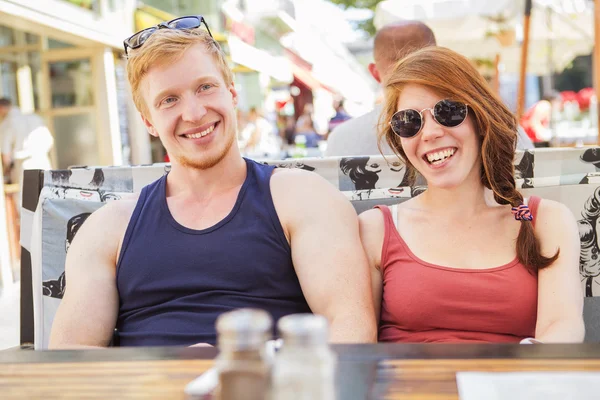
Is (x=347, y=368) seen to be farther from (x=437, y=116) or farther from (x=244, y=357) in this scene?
(x=437, y=116)

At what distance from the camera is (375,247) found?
2326 mm

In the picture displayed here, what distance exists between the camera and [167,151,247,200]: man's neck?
254cm

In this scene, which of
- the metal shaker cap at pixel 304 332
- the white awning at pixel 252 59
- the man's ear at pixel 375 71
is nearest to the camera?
the metal shaker cap at pixel 304 332

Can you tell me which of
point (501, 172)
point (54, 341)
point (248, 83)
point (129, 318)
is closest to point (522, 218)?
point (501, 172)

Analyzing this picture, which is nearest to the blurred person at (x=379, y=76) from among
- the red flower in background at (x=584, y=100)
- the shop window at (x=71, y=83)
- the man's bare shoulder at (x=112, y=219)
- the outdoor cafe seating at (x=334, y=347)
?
the outdoor cafe seating at (x=334, y=347)

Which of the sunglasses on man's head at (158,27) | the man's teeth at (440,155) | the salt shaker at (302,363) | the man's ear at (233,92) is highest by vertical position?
the sunglasses on man's head at (158,27)

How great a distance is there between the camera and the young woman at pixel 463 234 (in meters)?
2.10

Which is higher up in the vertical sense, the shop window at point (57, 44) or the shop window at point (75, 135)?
the shop window at point (57, 44)

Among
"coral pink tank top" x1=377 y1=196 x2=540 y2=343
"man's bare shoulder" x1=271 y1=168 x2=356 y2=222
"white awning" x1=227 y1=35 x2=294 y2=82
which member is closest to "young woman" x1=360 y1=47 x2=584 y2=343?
"coral pink tank top" x1=377 y1=196 x2=540 y2=343

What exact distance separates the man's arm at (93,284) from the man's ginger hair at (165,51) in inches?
18.7

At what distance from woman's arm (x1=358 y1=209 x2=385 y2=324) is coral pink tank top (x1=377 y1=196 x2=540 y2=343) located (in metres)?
0.10

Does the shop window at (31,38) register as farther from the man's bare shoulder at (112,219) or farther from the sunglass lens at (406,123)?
the sunglass lens at (406,123)

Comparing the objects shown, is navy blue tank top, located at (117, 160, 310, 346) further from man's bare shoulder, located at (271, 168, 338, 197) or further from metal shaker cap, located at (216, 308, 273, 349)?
metal shaker cap, located at (216, 308, 273, 349)

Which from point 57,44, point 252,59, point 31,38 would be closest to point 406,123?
point 57,44
